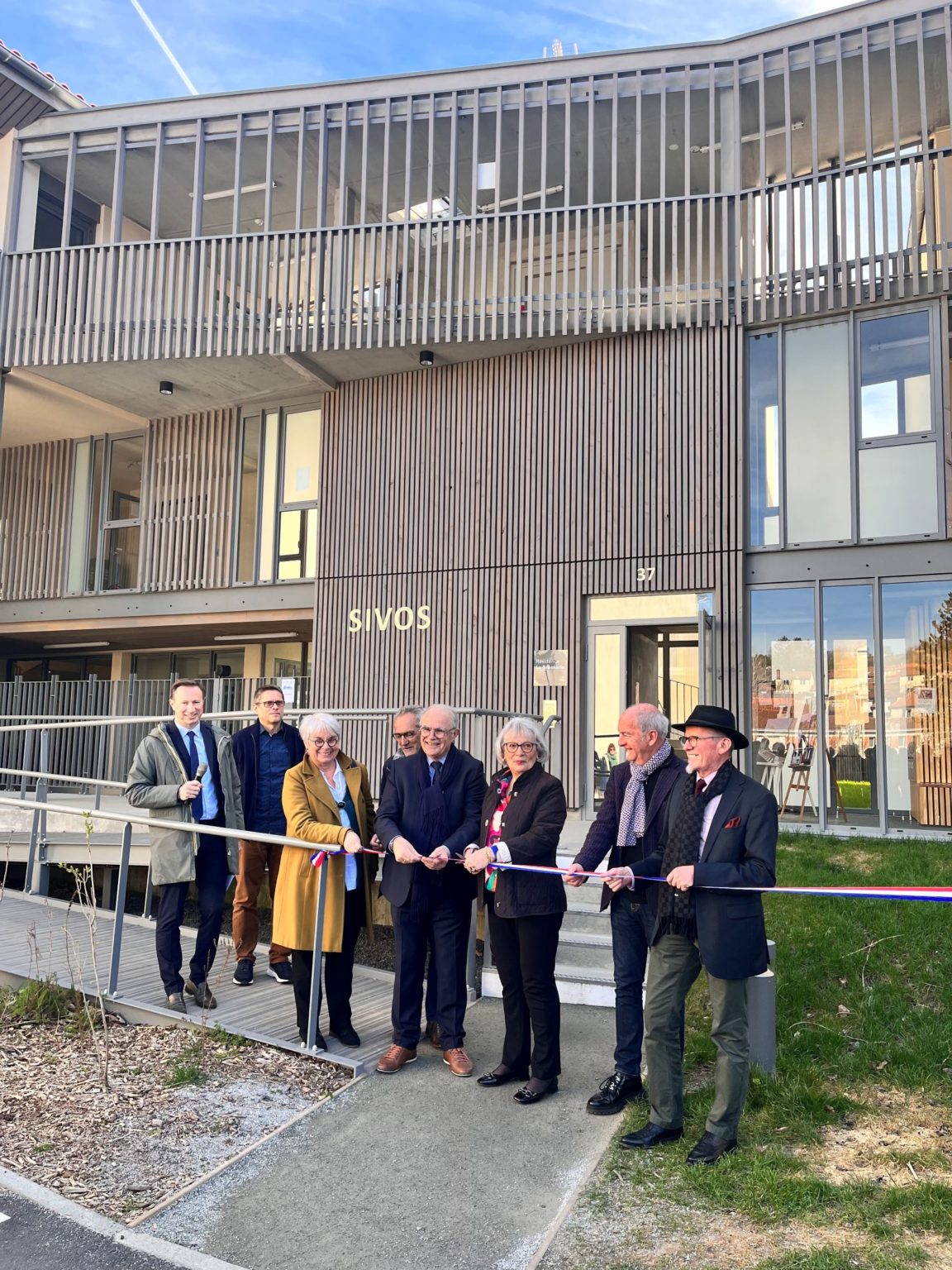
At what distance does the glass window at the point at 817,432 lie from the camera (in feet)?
35.2

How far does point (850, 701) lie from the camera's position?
34.1ft

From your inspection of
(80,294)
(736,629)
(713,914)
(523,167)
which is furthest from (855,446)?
(80,294)

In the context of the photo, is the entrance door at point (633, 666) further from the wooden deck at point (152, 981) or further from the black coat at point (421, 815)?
the black coat at point (421, 815)

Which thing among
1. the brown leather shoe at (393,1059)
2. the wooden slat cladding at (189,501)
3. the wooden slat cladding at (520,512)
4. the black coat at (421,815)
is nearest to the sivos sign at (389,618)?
the wooden slat cladding at (520,512)

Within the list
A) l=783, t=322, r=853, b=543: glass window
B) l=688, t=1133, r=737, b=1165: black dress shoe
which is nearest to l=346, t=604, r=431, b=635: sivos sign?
l=783, t=322, r=853, b=543: glass window

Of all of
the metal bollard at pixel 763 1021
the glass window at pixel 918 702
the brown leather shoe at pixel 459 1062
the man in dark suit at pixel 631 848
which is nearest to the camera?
the man in dark suit at pixel 631 848

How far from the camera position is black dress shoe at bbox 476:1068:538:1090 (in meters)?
4.55

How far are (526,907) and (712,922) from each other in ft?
3.10

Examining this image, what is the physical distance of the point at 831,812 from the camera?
1028 centimetres

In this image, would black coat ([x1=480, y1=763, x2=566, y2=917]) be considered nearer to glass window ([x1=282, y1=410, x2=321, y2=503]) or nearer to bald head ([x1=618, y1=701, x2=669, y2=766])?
bald head ([x1=618, y1=701, x2=669, y2=766])

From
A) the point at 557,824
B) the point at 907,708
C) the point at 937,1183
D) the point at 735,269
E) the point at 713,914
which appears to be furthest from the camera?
the point at 735,269

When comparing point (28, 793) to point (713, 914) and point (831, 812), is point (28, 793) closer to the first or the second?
point (831, 812)

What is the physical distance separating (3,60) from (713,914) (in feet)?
46.4

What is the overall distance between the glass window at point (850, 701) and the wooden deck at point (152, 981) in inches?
234
